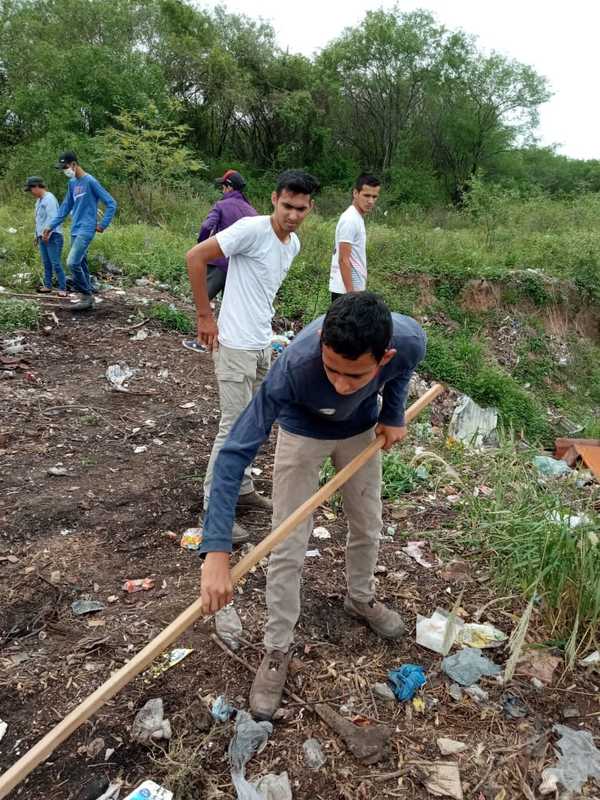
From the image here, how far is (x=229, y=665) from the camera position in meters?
1.92

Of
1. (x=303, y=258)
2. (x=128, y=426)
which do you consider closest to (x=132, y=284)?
(x=303, y=258)

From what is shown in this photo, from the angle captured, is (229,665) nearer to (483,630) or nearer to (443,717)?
(443,717)

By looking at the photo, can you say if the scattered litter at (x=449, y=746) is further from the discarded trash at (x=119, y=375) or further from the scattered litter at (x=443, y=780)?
the discarded trash at (x=119, y=375)

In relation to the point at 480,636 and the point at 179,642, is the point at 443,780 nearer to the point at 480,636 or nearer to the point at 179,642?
the point at 480,636

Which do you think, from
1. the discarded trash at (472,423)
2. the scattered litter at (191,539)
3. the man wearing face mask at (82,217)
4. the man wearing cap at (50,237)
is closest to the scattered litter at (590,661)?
the scattered litter at (191,539)

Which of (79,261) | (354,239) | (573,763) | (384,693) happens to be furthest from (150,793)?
(79,261)

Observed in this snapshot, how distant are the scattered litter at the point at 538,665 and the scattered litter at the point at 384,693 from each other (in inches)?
19.2

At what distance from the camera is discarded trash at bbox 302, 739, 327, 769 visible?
1610 mm

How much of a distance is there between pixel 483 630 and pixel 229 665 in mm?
998

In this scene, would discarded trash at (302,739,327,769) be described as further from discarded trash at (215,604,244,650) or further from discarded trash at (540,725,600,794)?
discarded trash at (540,725,600,794)

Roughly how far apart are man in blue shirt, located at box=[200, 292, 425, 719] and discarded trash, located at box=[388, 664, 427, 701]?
6.3 inches

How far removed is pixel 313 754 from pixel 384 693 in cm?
33

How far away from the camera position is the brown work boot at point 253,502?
2.84 meters

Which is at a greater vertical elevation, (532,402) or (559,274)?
(559,274)
